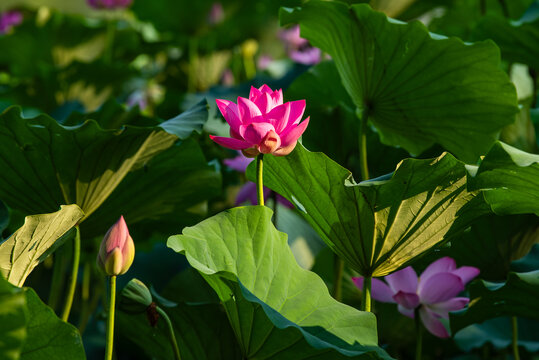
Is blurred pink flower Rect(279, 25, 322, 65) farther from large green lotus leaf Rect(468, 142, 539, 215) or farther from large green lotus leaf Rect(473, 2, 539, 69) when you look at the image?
large green lotus leaf Rect(468, 142, 539, 215)

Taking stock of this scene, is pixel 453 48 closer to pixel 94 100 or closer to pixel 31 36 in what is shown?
pixel 94 100

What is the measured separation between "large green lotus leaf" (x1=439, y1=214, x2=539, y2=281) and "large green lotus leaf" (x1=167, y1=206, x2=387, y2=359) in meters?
→ 0.34

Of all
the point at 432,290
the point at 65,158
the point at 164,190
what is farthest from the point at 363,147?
the point at 65,158

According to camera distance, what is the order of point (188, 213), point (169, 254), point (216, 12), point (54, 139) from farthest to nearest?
point (216, 12)
point (169, 254)
point (188, 213)
point (54, 139)

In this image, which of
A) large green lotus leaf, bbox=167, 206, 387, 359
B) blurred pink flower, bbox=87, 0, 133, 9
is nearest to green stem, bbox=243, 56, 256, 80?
blurred pink flower, bbox=87, 0, 133, 9

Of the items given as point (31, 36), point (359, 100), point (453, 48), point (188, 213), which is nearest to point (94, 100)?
point (31, 36)

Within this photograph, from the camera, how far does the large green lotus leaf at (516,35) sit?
3.61 ft

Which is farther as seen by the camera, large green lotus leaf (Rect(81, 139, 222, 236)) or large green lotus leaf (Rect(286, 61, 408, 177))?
large green lotus leaf (Rect(286, 61, 408, 177))

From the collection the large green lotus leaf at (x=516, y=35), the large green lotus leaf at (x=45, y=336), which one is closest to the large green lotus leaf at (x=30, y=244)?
the large green lotus leaf at (x=45, y=336)

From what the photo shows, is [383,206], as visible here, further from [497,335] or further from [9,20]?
[9,20]

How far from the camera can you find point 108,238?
0.69 m

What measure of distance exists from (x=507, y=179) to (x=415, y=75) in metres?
0.28

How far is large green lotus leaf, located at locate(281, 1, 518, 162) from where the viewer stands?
0.93m

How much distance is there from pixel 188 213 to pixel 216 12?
116cm
